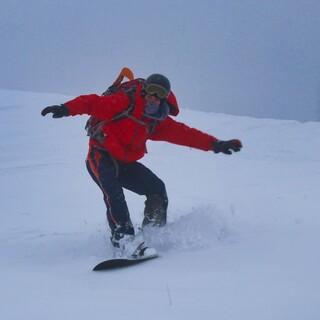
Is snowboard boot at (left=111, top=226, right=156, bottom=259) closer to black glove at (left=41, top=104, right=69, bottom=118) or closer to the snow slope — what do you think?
the snow slope

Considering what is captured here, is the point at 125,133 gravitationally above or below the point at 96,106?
below

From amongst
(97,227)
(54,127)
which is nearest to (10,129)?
(54,127)

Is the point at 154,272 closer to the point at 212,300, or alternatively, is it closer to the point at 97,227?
the point at 212,300

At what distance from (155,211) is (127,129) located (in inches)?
34.1

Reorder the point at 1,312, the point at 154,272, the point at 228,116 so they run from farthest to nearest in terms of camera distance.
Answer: the point at 228,116
the point at 154,272
the point at 1,312

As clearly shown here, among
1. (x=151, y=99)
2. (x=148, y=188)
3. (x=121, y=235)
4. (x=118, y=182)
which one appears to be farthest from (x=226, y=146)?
(x=121, y=235)

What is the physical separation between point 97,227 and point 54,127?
33.5 ft

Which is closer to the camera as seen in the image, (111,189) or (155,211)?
(111,189)

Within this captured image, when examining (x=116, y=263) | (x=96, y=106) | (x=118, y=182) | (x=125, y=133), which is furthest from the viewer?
(x=118, y=182)

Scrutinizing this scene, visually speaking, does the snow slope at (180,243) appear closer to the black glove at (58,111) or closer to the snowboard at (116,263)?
the snowboard at (116,263)

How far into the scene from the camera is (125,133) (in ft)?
14.6

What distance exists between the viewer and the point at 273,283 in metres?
3.05

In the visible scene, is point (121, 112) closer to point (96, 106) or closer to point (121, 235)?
point (96, 106)

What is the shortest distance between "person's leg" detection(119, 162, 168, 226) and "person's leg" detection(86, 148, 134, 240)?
0.21 m
